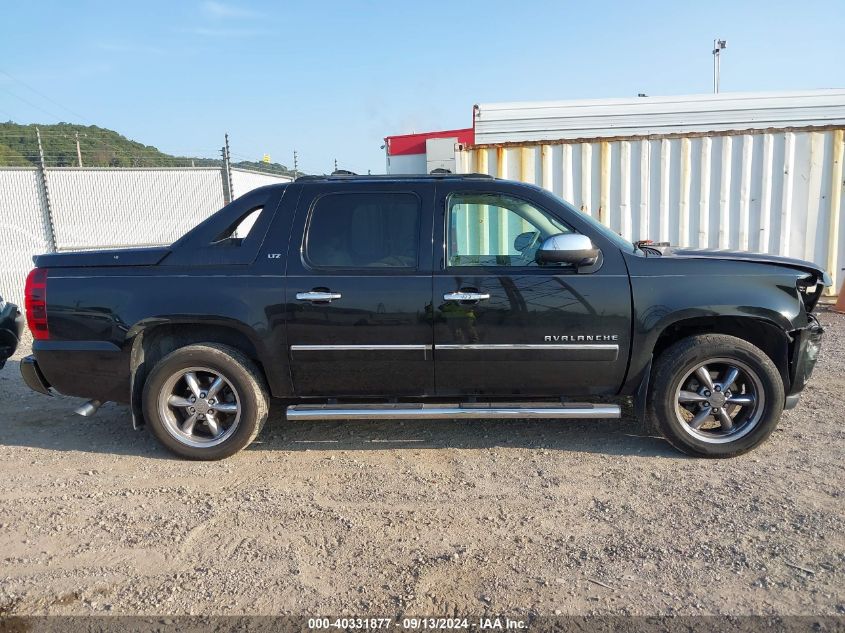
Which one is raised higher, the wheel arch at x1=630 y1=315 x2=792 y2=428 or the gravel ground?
the wheel arch at x1=630 y1=315 x2=792 y2=428

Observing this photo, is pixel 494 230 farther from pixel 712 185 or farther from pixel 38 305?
pixel 712 185

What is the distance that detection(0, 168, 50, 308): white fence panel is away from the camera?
9.57 metres

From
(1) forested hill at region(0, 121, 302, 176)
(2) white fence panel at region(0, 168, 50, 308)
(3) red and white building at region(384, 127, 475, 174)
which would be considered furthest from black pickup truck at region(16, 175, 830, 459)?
(1) forested hill at region(0, 121, 302, 176)

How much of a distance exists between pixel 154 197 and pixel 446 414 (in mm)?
8467

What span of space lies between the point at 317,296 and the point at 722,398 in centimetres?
274

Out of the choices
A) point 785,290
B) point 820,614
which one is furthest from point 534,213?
point 820,614

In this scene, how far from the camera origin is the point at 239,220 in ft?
13.8

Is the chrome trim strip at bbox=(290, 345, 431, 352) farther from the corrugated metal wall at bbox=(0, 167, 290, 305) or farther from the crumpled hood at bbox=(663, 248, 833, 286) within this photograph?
the corrugated metal wall at bbox=(0, 167, 290, 305)

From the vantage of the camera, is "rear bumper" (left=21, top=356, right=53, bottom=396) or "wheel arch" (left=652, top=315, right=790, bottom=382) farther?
"rear bumper" (left=21, top=356, right=53, bottom=396)

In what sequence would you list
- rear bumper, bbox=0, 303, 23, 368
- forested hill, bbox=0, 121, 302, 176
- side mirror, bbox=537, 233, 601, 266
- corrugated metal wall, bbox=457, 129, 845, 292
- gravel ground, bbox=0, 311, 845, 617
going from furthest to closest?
forested hill, bbox=0, 121, 302, 176
corrugated metal wall, bbox=457, 129, 845, 292
rear bumper, bbox=0, 303, 23, 368
side mirror, bbox=537, 233, 601, 266
gravel ground, bbox=0, 311, 845, 617

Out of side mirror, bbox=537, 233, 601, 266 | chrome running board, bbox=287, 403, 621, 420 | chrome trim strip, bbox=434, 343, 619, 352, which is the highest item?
side mirror, bbox=537, 233, 601, 266

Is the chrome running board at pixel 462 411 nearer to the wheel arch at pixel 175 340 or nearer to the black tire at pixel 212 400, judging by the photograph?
the black tire at pixel 212 400

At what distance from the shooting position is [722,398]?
401 centimetres

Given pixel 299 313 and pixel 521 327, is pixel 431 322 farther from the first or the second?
pixel 299 313
